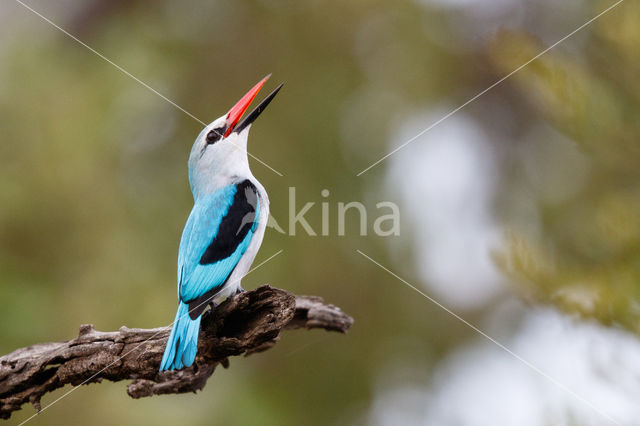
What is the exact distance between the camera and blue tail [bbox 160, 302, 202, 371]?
2.81 metres

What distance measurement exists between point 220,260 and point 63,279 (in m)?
1.62

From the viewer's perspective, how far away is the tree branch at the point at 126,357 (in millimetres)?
2879

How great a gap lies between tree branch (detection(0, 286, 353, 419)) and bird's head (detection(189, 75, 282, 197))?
108 centimetres

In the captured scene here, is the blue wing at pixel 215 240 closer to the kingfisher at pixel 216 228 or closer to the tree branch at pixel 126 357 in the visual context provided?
the kingfisher at pixel 216 228

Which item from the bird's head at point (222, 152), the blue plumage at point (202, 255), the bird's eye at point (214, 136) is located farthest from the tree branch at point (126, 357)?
the bird's eye at point (214, 136)

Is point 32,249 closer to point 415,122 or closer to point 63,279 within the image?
point 63,279

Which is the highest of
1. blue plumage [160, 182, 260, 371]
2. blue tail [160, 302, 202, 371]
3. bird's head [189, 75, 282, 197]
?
bird's head [189, 75, 282, 197]

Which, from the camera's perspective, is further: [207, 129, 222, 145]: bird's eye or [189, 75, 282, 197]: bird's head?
[207, 129, 222, 145]: bird's eye

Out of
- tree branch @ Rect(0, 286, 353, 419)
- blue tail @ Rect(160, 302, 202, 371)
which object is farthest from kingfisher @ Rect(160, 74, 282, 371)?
tree branch @ Rect(0, 286, 353, 419)

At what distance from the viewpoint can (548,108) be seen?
2600mm

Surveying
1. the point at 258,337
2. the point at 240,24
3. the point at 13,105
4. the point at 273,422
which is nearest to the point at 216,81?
the point at 240,24

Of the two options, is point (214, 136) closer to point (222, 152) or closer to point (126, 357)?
point (222, 152)

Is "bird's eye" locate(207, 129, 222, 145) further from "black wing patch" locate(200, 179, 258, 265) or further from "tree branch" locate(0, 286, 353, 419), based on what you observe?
"tree branch" locate(0, 286, 353, 419)

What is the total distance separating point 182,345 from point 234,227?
791 mm
